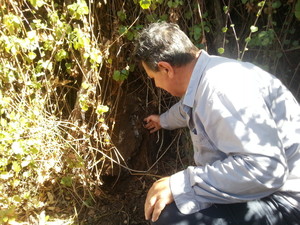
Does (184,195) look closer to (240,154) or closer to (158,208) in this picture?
(158,208)

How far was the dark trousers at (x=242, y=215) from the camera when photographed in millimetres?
1658

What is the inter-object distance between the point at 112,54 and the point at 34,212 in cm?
139

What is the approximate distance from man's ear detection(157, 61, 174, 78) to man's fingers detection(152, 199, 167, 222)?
2.20 ft

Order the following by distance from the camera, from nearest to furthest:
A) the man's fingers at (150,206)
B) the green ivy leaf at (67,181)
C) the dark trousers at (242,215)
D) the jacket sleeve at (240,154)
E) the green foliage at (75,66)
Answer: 1. the jacket sleeve at (240,154)
2. the dark trousers at (242,215)
3. the man's fingers at (150,206)
4. the green foliage at (75,66)
5. the green ivy leaf at (67,181)

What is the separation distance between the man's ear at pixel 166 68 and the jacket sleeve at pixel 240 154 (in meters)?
0.29

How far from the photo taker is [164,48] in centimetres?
181

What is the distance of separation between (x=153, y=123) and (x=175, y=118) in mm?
340

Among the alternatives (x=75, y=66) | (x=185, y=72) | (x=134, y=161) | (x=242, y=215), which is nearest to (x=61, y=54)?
(x=75, y=66)

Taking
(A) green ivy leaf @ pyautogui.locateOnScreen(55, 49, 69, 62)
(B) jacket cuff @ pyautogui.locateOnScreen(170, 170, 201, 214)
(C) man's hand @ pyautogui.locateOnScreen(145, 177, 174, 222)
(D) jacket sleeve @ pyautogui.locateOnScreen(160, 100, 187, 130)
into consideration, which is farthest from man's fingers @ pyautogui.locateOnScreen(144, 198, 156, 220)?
(A) green ivy leaf @ pyautogui.locateOnScreen(55, 49, 69, 62)

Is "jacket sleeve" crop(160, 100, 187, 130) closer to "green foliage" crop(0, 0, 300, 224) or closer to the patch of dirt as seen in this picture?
the patch of dirt

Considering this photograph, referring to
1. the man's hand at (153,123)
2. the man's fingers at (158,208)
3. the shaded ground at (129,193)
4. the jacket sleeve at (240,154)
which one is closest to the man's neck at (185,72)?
the jacket sleeve at (240,154)

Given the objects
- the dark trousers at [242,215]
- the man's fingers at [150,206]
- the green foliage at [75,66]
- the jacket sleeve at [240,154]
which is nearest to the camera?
the jacket sleeve at [240,154]

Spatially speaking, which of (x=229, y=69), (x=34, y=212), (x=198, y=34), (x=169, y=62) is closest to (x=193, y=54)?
(x=169, y=62)

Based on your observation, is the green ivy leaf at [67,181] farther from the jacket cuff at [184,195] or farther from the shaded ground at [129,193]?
the jacket cuff at [184,195]
